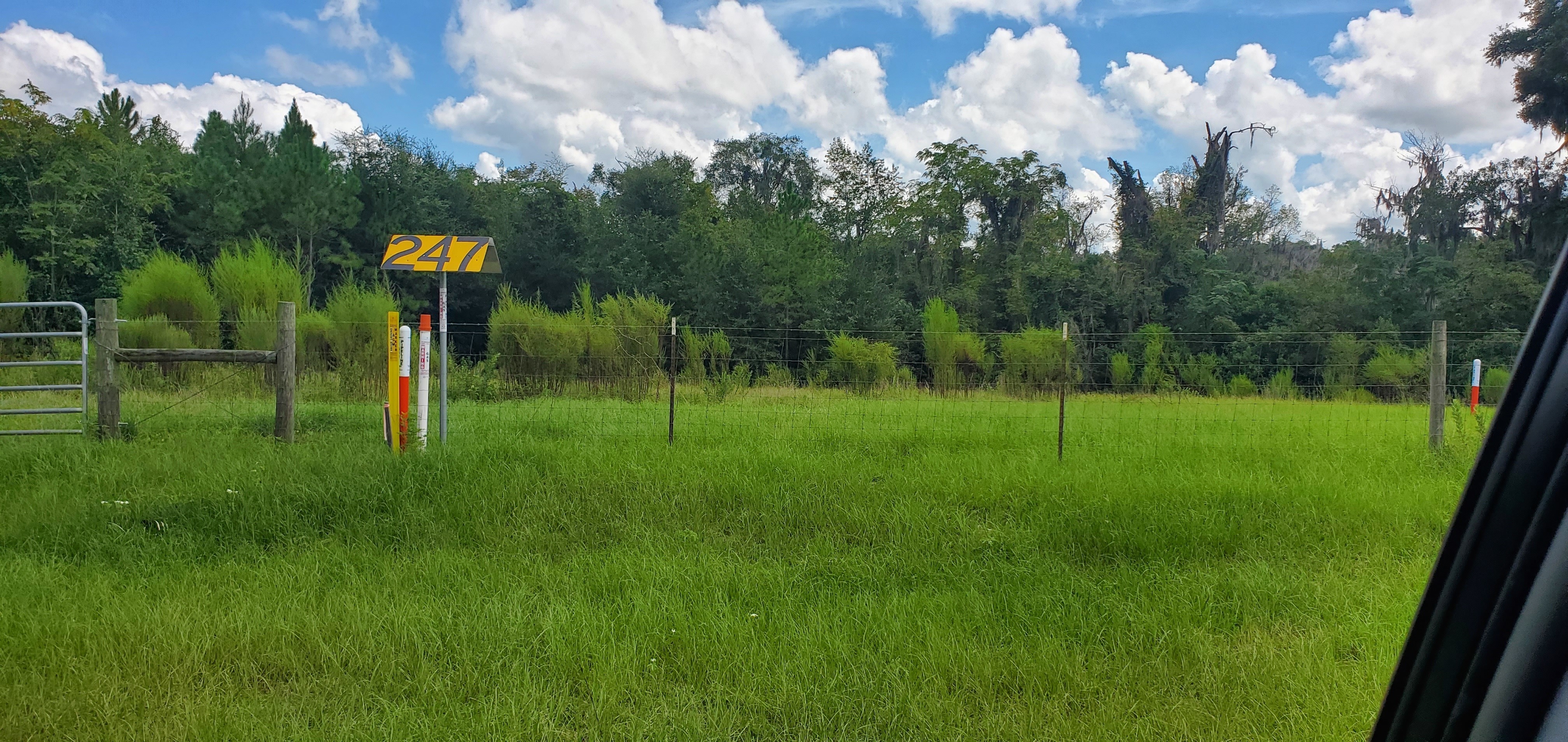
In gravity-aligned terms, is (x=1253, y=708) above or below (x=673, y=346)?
below

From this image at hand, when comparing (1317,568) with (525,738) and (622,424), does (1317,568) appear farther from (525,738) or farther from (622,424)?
(622,424)

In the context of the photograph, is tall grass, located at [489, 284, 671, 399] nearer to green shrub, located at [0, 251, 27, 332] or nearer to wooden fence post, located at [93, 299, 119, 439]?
wooden fence post, located at [93, 299, 119, 439]

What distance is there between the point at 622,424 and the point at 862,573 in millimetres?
4447

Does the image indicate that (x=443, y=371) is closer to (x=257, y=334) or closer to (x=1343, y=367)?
(x=257, y=334)

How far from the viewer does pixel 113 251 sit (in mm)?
23969

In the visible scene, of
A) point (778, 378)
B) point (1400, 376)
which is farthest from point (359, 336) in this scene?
point (1400, 376)

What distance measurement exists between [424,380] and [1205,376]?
13.2 metres

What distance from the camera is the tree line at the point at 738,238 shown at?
23781mm

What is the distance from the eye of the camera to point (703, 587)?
4035mm

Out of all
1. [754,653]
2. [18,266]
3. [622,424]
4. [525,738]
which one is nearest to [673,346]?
[622,424]

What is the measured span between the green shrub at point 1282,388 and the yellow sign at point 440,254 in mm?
10358

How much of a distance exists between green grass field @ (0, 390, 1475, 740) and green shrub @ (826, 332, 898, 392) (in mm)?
4871

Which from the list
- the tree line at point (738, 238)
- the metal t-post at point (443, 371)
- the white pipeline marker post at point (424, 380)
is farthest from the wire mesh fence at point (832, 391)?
the tree line at point (738, 238)

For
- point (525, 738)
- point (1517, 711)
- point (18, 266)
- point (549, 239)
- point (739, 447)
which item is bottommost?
point (525, 738)
